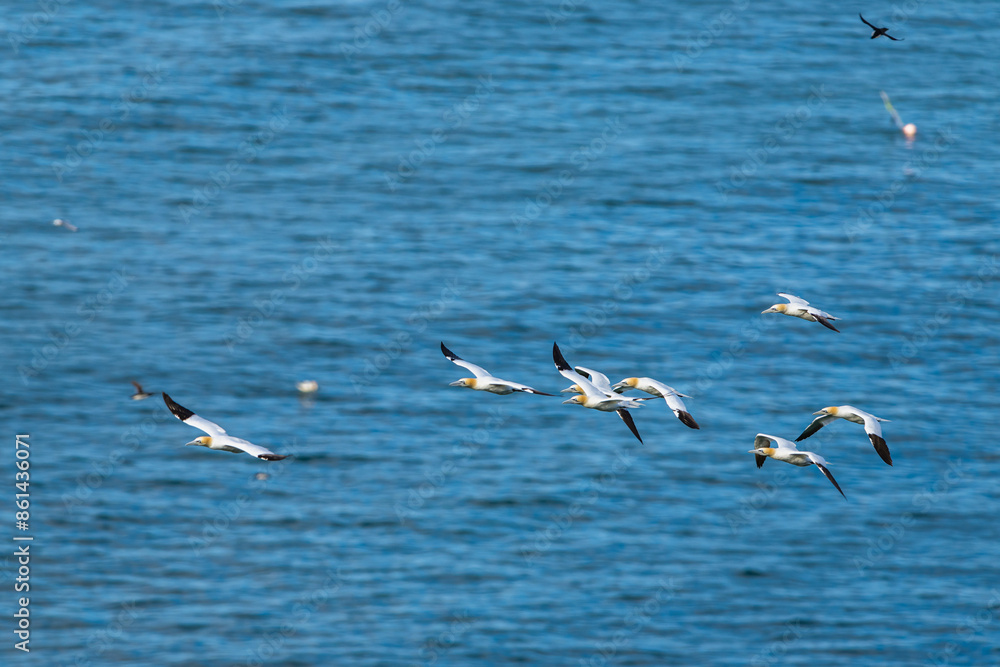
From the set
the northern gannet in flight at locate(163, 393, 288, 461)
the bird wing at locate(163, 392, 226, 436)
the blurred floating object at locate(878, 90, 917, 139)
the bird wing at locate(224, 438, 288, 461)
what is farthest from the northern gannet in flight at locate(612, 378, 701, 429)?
the blurred floating object at locate(878, 90, 917, 139)

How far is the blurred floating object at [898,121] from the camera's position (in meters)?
73.4

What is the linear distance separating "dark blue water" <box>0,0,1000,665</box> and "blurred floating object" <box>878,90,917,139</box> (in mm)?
544

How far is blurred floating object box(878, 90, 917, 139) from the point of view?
241 ft

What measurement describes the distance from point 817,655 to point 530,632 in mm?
8700

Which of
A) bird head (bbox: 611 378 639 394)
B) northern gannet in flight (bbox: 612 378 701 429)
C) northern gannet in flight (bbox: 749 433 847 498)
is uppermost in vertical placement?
northern gannet in flight (bbox: 612 378 701 429)

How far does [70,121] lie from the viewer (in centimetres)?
7294

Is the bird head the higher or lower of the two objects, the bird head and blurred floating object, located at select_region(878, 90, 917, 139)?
the higher

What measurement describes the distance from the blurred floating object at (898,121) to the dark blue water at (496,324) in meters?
0.54

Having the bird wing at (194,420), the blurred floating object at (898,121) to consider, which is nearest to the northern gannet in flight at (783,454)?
the bird wing at (194,420)

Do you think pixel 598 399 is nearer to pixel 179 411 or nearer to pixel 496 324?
pixel 179 411

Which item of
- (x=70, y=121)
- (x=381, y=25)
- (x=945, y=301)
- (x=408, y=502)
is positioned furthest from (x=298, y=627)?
(x=381, y=25)

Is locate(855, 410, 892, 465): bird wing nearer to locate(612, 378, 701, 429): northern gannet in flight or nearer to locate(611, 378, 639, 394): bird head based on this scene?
locate(612, 378, 701, 429): northern gannet in flight

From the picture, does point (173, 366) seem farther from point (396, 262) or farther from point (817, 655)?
point (817, 655)

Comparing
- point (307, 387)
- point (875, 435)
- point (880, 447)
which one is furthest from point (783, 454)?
point (307, 387)
